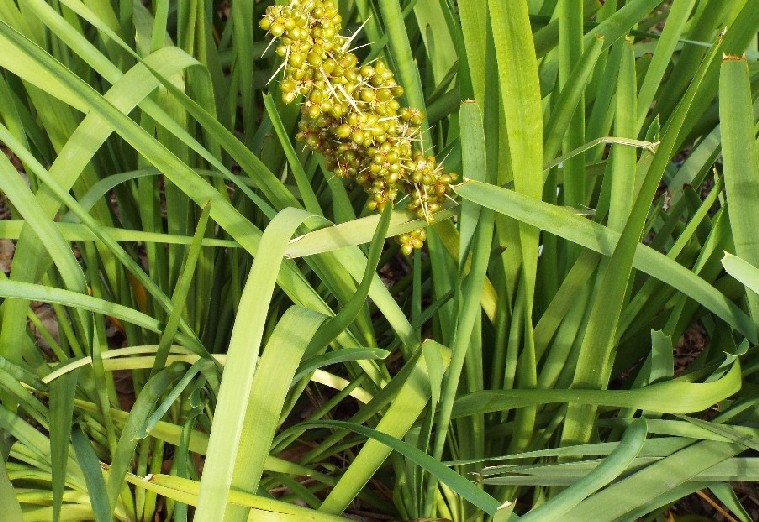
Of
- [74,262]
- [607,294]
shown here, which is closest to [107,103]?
→ [74,262]

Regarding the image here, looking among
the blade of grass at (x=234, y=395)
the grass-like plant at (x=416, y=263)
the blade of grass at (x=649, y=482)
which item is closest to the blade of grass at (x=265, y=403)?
the grass-like plant at (x=416, y=263)

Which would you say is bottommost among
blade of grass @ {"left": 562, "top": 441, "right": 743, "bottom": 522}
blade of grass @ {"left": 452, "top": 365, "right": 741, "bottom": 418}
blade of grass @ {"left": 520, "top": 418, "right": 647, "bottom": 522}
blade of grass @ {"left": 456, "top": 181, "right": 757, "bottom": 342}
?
blade of grass @ {"left": 520, "top": 418, "right": 647, "bottom": 522}

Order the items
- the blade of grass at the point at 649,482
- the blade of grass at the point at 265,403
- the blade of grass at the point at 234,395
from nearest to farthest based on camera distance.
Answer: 1. the blade of grass at the point at 234,395
2. the blade of grass at the point at 265,403
3. the blade of grass at the point at 649,482

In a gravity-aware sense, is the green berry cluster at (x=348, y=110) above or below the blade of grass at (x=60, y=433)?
above

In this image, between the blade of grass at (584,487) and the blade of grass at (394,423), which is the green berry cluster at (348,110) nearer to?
the blade of grass at (394,423)

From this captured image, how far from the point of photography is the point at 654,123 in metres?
0.77

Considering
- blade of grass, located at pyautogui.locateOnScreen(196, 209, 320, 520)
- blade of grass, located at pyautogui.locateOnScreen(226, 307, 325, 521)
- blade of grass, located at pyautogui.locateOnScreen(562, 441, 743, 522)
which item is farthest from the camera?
blade of grass, located at pyautogui.locateOnScreen(562, 441, 743, 522)

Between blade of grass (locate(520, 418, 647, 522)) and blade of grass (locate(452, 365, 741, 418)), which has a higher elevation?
blade of grass (locate(452, 365, 741, 418))

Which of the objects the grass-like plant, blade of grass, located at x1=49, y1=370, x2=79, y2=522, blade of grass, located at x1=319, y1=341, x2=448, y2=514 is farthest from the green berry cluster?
blade of grass, located at x1=49, y1=370, x2=79, y2=522

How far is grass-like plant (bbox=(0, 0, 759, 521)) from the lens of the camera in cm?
67

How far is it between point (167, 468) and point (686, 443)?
72cm

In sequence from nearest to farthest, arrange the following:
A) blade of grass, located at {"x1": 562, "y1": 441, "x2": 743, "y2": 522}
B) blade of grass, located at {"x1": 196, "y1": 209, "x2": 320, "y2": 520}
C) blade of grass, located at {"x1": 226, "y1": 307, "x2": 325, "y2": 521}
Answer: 1. blade of grass, located at {"x1": 196, "y1": 209, "x2": 320, "y2": 520}
2. blade of grass, located at {"x1": 226, "y1": 307, "x2": 325, "y2": 521}
3. blade of grass, located at {"x1": 562, "y1": 441, "x2": 743, "y2": 522}

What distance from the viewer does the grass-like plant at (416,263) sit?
667 millimetres

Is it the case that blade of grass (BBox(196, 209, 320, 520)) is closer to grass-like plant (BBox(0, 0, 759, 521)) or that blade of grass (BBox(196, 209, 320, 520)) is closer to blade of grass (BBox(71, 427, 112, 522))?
grass-like plant (BBox(0, 0, 759, 521))
